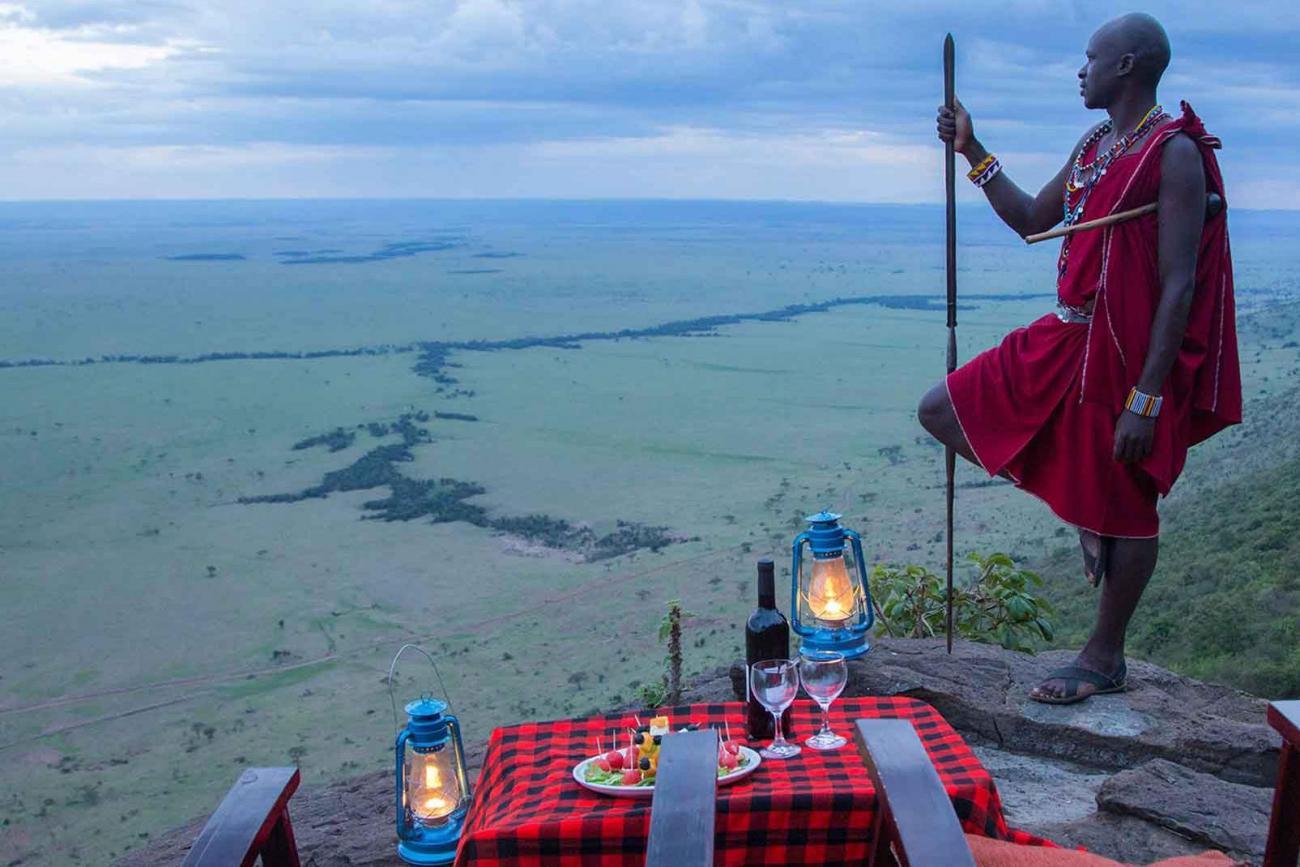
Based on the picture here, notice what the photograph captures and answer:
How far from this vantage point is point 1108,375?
326 cm

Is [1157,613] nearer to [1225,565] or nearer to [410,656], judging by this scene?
[1225,565]

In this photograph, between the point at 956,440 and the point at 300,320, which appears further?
the point at 300,320

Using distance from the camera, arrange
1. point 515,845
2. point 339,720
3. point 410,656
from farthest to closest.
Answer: point 410,656, point 339,720, point 515,845

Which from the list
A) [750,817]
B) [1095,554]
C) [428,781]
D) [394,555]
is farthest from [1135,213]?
[394,555]

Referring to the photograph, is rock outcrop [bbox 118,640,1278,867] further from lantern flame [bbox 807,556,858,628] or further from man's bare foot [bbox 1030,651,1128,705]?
lantern flame [bbox 807,556,858,628]

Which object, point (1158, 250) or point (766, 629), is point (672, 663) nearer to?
point (766, 629)

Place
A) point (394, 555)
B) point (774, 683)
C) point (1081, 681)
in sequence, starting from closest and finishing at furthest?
point (774, 683)
point (1081, 681)
point (394, 555)

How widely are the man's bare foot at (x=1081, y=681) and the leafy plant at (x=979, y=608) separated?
1005mm

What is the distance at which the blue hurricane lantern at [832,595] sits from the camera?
3725mm

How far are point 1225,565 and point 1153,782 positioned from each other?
16.5 feet

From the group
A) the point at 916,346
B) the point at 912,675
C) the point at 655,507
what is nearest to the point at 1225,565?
the point at 912,675

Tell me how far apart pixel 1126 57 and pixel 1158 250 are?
49 cm

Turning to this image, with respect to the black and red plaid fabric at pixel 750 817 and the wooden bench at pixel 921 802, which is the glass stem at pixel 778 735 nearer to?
the black and red plaid fabric at pixel 750 817

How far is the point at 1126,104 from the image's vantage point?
3227 mm
